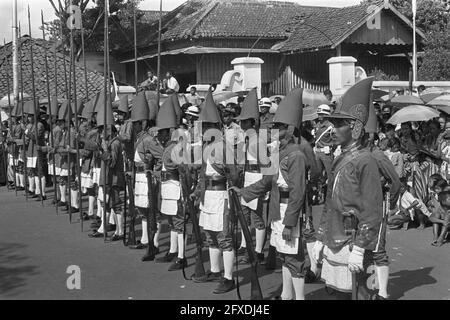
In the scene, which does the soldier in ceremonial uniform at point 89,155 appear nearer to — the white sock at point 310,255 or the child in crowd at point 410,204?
the white sock at point 310,255

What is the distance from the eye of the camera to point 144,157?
863 centimetres

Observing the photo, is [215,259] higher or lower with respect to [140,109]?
lower

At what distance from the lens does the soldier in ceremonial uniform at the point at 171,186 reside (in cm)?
808

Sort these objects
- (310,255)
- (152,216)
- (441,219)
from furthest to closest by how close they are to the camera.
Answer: (441,219) → (152,216) → (310,255)

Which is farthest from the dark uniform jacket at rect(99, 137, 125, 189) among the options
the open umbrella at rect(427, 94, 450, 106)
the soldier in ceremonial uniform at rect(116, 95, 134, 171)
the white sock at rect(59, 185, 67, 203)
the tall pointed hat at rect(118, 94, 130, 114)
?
the open umbrella at rect(427, 94, 450, 106)

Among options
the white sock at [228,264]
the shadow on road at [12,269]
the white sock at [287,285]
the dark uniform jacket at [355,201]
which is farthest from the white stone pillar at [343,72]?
the dark uniform jacket at [355,201]

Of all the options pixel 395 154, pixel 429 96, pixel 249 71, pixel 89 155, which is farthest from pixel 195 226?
pixel 249 71

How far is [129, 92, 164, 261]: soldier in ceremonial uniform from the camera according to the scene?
27.9 feet

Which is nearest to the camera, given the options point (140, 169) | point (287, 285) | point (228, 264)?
point (287, 285)

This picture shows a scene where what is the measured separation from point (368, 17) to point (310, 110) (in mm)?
9883

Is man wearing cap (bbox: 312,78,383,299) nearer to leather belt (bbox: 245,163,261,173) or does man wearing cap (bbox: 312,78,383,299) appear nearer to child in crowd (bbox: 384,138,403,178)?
leather belt (bbox: 245,163,261,173)

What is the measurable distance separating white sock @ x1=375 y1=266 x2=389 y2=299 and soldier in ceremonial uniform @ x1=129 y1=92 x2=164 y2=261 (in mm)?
3279

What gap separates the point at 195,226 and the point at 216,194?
0.82m

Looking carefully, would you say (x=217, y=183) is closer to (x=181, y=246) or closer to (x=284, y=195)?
(x=284, y=195)
